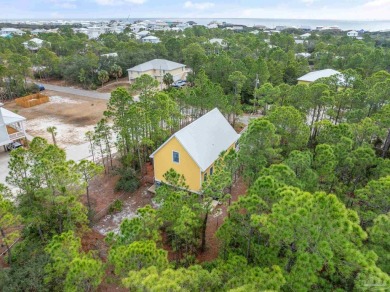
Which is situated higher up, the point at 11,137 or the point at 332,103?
the point at 332,103

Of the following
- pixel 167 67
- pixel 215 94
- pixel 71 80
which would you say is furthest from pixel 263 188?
pixel 71 80

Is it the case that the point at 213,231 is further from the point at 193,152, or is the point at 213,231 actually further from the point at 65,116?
the point at 65,116

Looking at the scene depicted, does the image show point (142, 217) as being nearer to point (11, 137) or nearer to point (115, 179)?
point (115, 179)

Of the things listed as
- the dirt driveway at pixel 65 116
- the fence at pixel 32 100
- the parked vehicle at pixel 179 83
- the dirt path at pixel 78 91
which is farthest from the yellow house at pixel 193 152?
the fence at pixel 32 100

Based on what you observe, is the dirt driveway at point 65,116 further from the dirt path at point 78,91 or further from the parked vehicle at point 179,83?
the parked vehicle at point 179,83

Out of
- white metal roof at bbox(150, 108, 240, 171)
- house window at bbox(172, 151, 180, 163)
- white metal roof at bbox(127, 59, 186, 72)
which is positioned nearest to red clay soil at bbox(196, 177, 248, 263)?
white metal roof at bbox(150, 108, 240, 171)

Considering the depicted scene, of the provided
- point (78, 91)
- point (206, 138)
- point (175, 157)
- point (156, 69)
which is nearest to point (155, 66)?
point (156, 69)

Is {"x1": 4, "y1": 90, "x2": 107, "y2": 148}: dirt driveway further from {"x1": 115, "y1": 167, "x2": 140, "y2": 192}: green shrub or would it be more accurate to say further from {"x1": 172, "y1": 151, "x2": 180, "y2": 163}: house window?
{"x1": 172, "y1": 151, "x2": 180, "y2": 163}: house window
